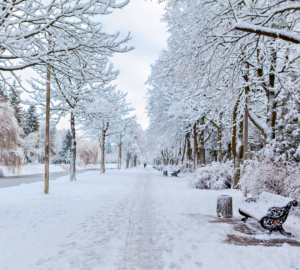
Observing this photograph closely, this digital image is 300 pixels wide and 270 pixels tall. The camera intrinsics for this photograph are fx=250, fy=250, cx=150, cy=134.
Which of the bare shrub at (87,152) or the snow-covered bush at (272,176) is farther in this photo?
the bare shrub at (87,152)

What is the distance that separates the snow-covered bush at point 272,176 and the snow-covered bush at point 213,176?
17.5ft

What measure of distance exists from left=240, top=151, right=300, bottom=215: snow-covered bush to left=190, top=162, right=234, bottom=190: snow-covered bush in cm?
533

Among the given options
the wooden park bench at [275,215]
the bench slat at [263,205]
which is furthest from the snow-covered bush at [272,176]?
the wooden park bench at [275,215]

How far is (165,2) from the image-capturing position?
311 inches

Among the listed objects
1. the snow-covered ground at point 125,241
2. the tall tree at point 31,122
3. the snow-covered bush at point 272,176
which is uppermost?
the tall tree at point 31,122

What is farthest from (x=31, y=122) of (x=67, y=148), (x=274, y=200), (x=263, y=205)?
(x=274, y=200)

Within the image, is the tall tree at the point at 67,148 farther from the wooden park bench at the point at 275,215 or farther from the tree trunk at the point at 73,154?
the wooden park bench at the point at 275,215

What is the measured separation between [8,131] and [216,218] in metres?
18.0

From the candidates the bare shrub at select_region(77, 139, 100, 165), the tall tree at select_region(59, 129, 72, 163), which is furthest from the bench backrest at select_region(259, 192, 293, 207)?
the tall tree at select_region(59, 129, 72, 163)

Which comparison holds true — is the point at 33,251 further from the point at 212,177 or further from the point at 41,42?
the point at 212,177

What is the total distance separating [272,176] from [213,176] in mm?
6306

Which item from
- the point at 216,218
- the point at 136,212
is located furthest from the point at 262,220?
the point at 136,212

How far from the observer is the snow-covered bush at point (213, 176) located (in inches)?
565

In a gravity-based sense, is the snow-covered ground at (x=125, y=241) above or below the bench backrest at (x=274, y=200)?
below
